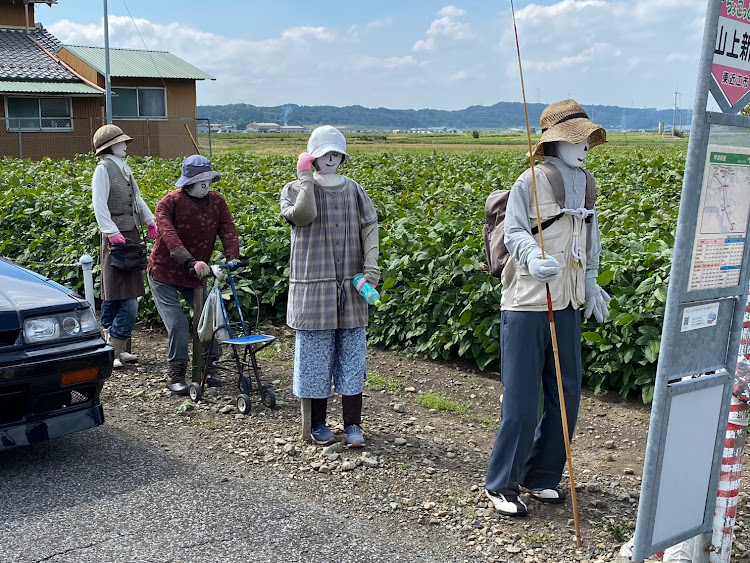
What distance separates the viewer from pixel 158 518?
14.1 feet

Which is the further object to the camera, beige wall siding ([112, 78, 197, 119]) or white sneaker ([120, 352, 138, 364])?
beige wall siding ([112, 78, 197, 119])

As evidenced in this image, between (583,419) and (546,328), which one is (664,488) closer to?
(546,328)

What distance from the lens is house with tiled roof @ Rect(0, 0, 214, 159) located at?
3170 cm

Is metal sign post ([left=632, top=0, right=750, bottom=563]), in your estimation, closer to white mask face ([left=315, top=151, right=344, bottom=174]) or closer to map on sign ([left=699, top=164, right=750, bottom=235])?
map on sign ([left=699, top=164, right=750, bottom=235])

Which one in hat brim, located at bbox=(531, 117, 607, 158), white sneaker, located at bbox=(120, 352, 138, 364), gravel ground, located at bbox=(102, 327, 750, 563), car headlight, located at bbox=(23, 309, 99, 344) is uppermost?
hat brim, located at bbox=(531, 117, 607, 158)

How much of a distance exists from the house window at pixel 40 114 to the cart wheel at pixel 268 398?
93.2 feet

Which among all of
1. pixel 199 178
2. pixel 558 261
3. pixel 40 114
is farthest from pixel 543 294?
pixel 40 114

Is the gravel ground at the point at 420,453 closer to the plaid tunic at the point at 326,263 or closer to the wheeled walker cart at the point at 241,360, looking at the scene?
the wheeled walker cart at the point at 241,360

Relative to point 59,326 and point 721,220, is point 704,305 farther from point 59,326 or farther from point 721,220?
point 59,326

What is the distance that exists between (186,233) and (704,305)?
4.06 m

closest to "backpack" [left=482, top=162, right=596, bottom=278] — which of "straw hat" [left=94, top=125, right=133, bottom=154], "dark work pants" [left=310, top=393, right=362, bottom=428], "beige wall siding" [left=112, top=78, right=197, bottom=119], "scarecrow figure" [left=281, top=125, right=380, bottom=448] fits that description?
"scarecrow figure" [left=281, top=125, right=380, bottom=448]

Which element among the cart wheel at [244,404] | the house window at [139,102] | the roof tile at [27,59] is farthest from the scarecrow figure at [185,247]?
the house window at [139,102]

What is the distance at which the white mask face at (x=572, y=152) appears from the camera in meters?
4.25

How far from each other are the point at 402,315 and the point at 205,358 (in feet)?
6.54
